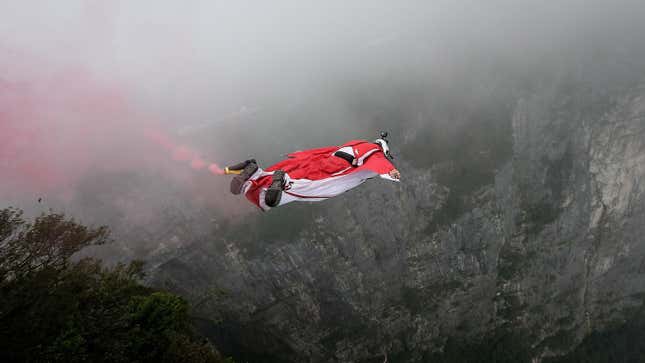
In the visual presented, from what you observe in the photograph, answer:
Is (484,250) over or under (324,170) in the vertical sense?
under

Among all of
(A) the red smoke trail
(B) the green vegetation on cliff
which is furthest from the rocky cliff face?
(B) the green vegetation on cliff

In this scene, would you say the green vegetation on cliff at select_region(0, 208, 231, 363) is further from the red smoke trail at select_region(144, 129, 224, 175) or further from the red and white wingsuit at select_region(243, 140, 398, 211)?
the red smoke trail at select_region(144, 129, 224, 175)

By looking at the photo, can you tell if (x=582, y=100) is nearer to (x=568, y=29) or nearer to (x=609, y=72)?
(x=609, y=72)

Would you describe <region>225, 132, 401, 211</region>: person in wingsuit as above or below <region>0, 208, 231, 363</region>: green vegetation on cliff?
above

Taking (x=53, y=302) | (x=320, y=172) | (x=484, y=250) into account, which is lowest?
(x=484, y=250)

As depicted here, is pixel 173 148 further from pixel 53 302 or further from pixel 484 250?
pixel 484 250

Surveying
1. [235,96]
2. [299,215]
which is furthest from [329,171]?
[235,96]

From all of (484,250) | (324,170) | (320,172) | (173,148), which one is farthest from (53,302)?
(484,250)

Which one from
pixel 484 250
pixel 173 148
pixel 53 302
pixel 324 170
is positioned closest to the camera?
pixel 53 302
